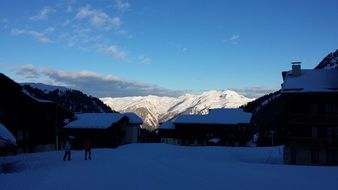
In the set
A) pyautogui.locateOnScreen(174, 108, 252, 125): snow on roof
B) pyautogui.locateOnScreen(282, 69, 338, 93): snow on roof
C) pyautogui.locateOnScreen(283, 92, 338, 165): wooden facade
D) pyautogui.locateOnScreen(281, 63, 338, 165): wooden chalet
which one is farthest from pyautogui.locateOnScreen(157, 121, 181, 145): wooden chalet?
pyautogui.locateOnScreen(283, 92, 338, 165): wooden facade

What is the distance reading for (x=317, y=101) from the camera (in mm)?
45844

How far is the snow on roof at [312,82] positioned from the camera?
4559 cm

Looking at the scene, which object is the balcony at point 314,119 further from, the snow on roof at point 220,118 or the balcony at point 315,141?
the snow on roof at point 220,118

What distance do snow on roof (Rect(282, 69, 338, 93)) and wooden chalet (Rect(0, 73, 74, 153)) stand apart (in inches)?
971

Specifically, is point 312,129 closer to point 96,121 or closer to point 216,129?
point 216,129

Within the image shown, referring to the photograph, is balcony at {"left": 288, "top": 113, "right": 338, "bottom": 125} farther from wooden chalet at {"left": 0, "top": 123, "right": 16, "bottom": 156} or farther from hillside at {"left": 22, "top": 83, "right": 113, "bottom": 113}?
hillside at {"left": 22, "top": 83, "right": 113, "bottom": 113}

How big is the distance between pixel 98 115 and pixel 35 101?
22.1 m

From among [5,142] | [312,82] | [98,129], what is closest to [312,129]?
[312,82]

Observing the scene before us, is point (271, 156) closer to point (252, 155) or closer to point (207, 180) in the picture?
point (252, 155)

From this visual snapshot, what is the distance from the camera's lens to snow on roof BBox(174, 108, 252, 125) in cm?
7325

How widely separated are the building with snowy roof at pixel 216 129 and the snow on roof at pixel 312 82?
73.2 feet

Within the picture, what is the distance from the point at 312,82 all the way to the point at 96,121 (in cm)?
2955

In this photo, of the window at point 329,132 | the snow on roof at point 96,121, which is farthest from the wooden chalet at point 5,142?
the snow on roof at point 96,121

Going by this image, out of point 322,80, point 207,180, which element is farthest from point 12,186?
point 322,80
